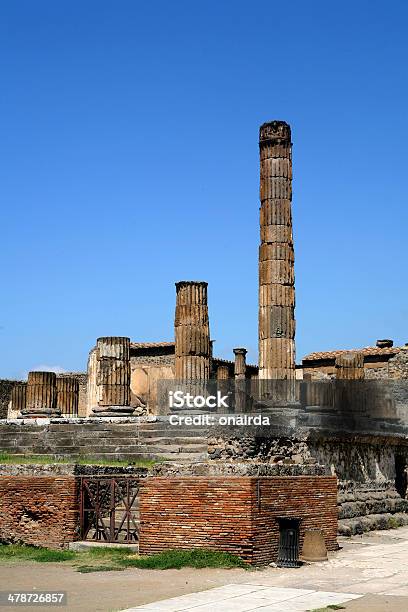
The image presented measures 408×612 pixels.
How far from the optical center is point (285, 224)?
64.7 ft

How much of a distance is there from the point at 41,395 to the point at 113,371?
7.73 ft

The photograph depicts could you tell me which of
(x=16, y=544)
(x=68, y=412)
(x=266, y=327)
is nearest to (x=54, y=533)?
(x=16, y=544)

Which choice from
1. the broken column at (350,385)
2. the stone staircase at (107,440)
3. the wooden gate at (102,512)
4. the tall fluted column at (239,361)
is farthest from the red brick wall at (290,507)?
the tall fluted column at (239,361)

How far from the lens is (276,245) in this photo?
1970 centimetres

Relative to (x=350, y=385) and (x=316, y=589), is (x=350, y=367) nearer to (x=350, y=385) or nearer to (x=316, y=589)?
(x=350, y=385)

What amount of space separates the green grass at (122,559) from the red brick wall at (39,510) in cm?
37

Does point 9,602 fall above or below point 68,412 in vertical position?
below

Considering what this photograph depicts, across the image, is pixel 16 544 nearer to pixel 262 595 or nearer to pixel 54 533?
pixel 54 533

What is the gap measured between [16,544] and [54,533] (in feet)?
2.15

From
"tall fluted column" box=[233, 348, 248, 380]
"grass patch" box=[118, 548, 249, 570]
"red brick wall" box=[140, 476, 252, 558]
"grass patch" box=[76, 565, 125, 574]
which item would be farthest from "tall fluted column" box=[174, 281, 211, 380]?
"tall fluted column" box=[233, 348, 248, 380]

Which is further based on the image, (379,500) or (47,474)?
(379,500)

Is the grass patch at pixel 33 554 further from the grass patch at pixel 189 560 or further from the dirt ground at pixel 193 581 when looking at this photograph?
Answer: the grass patch at pixel 189 560

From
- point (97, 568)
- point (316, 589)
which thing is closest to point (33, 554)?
point (97, 568)

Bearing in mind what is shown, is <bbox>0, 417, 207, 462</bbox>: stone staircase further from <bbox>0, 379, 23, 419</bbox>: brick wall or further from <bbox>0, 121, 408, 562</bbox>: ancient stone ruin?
<bbox>0, 379, 23, 419</bbox>: brick wall
